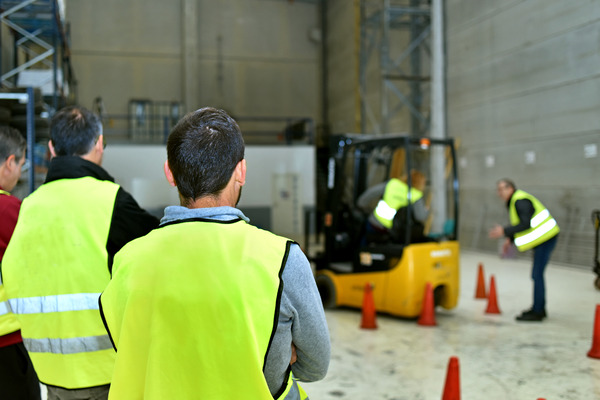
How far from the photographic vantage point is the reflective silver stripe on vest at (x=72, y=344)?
2242 mm

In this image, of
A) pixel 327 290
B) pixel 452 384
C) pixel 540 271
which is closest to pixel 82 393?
pixel 452 384

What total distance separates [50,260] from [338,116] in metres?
20.9

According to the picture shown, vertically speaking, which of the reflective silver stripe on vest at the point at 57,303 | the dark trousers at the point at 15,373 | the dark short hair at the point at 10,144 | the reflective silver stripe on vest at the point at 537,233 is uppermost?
the dark short hair at the point at 10,144

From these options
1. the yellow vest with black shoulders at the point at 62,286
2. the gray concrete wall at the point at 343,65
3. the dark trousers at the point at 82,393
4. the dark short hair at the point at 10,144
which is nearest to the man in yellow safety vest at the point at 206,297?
the yellow vest with black shoulders at the point at 62,286

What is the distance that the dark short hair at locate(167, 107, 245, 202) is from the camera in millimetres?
1554

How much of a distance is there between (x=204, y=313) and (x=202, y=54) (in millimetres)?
22069

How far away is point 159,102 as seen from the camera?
834 inches

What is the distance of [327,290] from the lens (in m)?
8.17

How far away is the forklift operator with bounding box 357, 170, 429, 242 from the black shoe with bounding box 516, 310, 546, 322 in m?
1.67

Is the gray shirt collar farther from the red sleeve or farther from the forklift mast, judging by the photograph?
the forklift mast

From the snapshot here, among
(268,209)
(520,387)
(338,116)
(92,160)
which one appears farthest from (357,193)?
(338,116)

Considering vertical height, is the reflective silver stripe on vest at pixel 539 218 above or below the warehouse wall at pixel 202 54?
below

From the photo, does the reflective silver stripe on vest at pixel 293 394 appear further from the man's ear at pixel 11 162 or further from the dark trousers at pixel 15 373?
the man's ear at pixel 11 162

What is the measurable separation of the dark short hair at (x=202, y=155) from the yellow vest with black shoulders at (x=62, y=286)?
867 mm
